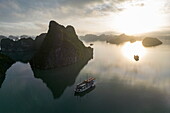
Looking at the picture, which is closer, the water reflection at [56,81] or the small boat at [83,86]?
the small boat at [83,86]

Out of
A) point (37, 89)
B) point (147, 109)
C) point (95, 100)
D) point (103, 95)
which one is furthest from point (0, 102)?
point (147, 109)

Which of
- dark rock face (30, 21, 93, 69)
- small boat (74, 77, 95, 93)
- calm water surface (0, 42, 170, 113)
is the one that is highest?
dark rock face (30, 21, 93, 69)

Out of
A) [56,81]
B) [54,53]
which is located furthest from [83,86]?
[54,53]

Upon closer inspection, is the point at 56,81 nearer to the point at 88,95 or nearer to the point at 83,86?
the point at 83,86

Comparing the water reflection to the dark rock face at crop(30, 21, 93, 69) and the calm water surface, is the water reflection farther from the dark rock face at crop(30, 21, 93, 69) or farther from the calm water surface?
the dark rock face at crop(30, 21, 93, 69)

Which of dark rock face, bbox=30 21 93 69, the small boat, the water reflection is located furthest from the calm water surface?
dark rock face, bbox=30 21 93 69

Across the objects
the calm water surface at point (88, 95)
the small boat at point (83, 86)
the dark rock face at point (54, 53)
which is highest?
the dark rock face at point (54, 53)

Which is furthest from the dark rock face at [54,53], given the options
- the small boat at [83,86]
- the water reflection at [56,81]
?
the small boat at [83,86]

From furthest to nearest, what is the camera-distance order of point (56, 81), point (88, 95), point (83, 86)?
point (56, 81), point (83, 86), point (88, 95)

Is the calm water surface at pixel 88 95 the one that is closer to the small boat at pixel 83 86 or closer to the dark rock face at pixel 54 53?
the small boat at pixel 83 86

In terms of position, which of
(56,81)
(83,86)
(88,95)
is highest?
(83,86)

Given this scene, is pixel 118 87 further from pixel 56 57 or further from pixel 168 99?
pixel 56 57

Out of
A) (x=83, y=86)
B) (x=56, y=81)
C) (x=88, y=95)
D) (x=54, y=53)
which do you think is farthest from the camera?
(x=54, y=53)

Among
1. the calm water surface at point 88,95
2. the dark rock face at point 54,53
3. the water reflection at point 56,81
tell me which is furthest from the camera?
the dark rock face at point 54,53
